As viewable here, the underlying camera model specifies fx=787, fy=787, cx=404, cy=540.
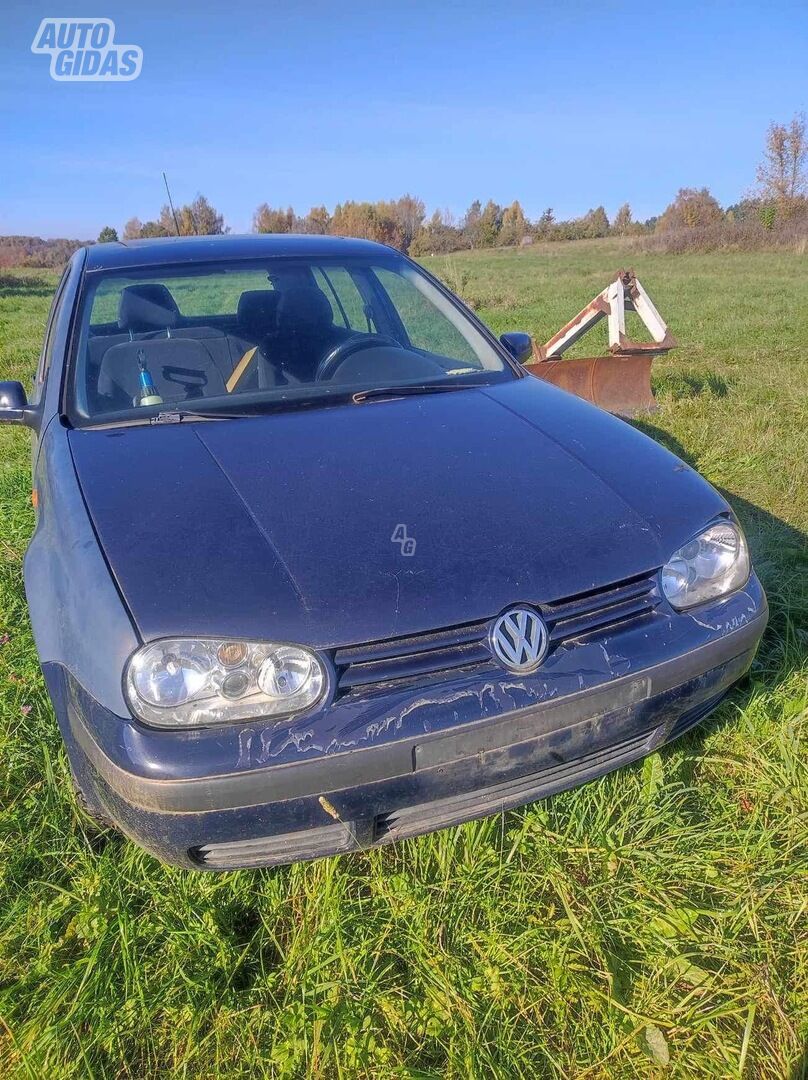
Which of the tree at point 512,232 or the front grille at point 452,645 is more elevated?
the tree at point 512,232

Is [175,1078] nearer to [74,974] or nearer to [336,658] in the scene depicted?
[74,974]

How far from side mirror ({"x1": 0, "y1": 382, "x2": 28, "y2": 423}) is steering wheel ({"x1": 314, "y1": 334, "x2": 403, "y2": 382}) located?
1.01 metres

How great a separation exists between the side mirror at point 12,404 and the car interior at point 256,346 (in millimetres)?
282

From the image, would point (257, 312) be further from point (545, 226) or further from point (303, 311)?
point (545, 226)

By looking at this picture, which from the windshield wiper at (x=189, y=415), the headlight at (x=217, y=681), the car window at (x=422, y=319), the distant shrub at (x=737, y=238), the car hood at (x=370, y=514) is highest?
the distant shrub at (x=737, y=238)

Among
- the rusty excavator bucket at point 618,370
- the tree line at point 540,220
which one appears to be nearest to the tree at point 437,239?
the tree line at point 540,220

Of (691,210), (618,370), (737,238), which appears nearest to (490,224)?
(691,210)

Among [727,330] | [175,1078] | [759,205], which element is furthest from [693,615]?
[759,205]

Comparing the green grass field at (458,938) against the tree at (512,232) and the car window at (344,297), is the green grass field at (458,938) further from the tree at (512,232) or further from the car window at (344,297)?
the tree at (512,232)

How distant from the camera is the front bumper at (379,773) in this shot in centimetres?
155

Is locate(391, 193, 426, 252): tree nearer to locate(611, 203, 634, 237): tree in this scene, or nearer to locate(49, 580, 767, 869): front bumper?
locate(611, 203, 634, 237): tree

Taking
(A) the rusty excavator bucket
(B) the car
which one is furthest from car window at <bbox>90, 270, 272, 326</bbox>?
(A) the rusty excavator bucket

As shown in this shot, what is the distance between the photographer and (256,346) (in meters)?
2.96

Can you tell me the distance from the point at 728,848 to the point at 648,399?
14.6 ft
